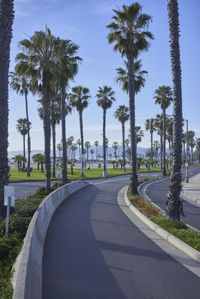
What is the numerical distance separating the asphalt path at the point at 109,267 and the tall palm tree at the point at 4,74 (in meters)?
2.63

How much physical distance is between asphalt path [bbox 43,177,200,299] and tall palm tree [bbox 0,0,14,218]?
2.63 metres

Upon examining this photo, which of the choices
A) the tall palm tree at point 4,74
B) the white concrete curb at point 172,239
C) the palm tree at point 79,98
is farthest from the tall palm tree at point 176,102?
the palm tree at point 79,98

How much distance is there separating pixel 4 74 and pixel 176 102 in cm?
619

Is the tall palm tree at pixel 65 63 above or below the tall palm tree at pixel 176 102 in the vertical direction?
above

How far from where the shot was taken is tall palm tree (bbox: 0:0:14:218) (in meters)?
16.9

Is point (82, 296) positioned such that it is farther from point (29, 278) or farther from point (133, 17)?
point (133, 17)

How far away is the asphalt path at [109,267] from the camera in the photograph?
8875 millimetres

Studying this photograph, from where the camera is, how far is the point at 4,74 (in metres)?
17.0

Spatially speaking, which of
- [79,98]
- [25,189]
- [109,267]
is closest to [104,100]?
[79,98]

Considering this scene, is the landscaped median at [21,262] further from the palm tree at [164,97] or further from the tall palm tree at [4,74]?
the palm tree at [164,97]

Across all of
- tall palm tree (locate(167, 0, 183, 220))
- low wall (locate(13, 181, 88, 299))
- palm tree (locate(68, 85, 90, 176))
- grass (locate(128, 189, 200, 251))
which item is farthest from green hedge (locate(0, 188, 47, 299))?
palm tree (locate(68, 85, 90, 176))

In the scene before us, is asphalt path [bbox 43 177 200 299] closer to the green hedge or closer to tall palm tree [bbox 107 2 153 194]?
the green hedge

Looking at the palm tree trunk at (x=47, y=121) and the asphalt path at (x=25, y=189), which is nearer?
the palm tree trunk at (x=47, y=121)

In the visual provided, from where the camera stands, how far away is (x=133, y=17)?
31.3 metres
